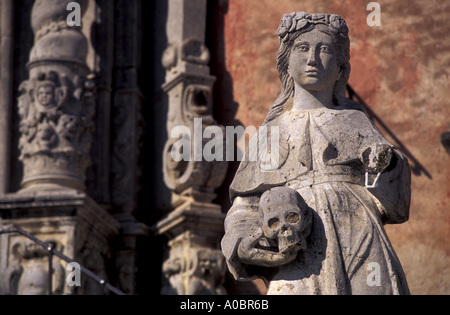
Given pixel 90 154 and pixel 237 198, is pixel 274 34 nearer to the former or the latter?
pixel 90 154

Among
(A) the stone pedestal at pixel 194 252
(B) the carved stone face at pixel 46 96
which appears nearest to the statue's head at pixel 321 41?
(A) the stone pedestal at pixel 194 252

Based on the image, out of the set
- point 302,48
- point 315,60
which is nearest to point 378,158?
point 315,60

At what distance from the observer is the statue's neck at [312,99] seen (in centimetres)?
806

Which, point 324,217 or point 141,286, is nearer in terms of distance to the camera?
point 324,217

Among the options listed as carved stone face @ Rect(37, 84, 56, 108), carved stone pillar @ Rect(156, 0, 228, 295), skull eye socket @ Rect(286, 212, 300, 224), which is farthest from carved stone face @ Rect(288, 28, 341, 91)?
carved stone face @ Rect(37, 84, 56, 108)

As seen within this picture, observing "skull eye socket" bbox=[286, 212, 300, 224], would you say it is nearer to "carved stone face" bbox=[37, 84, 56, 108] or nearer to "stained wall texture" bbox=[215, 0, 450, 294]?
"stained wall texture" bbox=[215, 0, 450, 294]

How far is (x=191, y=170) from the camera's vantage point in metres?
12.7

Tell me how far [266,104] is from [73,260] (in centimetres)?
223

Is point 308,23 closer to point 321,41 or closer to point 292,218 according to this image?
point 321,41

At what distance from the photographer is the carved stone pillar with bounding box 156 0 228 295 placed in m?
12.4

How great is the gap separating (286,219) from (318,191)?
356 mm
